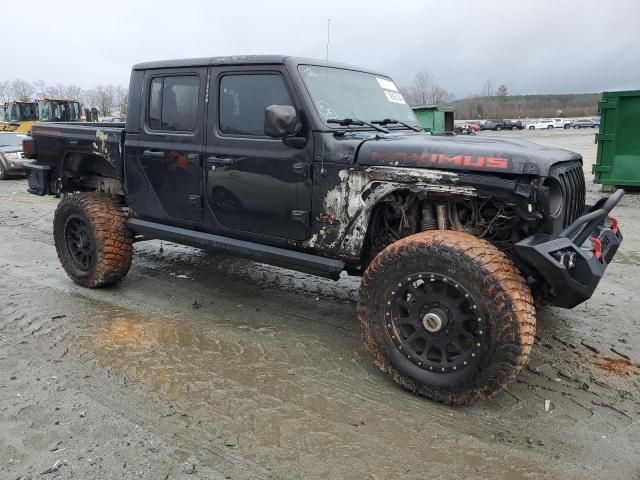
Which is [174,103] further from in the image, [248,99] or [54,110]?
[54,110]

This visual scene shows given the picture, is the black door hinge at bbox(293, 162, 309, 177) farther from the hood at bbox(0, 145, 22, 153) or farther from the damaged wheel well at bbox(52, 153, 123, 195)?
the hood at bbox(0, 145, 22, 153)

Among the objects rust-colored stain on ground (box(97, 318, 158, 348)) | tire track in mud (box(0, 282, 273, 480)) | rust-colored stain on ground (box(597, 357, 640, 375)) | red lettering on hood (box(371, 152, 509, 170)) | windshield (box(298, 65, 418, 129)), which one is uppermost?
windshield (box(298, 65, 418, 129))

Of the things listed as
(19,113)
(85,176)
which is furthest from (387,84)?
(19,113)

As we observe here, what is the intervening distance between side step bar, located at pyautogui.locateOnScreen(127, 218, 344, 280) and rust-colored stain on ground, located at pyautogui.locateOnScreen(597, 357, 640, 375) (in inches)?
75.3

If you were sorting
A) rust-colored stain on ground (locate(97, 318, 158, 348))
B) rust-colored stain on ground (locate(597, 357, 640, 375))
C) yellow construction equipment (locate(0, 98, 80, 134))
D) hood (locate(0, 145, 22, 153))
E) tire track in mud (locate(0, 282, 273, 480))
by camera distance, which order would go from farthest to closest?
yellow construction equipment (locate(0, 98, 80, 134))
hood (locate(0, 145, 22, 153))
rust-colored stain on ground (locate(97, 318, 158, 348))
rust-colored stain on ground (locate(597, 357, 640, 375))
tire track in mud (locate(0, 282, 273, 480))

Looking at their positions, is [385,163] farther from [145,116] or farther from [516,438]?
[145,116]

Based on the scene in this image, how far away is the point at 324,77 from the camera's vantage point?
3982mm

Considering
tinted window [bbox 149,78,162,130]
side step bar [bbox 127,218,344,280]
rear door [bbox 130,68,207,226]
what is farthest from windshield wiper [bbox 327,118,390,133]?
tinted window [bbox 149,78,162,130]

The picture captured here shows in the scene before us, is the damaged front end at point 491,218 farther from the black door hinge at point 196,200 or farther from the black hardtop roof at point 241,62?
the black door hinge at point 196,200

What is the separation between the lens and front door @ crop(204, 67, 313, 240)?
3777 mm

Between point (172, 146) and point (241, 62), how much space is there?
95 cm

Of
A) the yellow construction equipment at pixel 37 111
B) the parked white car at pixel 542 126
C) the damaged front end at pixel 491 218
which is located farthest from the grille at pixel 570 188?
the parked white car at pixel 542 126

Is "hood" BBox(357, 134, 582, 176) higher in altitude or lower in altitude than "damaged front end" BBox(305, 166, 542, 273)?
higher

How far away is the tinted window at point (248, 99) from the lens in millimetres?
3889
